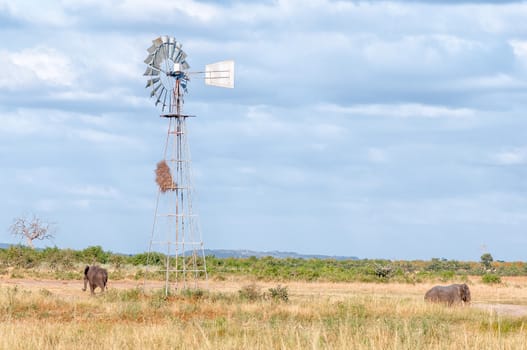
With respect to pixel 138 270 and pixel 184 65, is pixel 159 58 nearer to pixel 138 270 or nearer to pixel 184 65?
pixel 184 65

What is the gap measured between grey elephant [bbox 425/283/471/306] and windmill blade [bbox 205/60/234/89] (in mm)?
10323

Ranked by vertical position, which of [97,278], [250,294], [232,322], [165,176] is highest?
[165,176]

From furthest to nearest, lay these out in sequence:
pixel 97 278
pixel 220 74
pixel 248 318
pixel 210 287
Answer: pixel 210 287
pixel 97 278
pixel 220 74
pixel 248 318

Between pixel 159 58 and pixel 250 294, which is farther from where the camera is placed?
pixel 159 58

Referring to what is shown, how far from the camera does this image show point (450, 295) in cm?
2808

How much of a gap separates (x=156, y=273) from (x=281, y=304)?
25702 mm

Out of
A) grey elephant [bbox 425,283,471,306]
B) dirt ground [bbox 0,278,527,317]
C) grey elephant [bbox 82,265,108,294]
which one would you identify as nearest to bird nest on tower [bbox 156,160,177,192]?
grey elephant [bbox 82,265,108,294]

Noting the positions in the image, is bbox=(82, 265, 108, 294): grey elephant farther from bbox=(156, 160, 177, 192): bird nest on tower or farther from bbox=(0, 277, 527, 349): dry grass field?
bbox=(156, 160, 177, 192): bird nest on tower

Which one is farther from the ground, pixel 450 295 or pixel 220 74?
pixel 220 74

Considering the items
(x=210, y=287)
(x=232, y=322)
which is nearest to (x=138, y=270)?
(x=210, y=287)

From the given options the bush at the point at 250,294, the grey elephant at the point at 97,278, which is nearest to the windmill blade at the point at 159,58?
the grey elephant at the point at 97,278

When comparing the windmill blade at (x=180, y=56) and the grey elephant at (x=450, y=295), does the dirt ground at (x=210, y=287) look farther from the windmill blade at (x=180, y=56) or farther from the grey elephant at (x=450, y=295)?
the windmill blade at (x=180, y=56)

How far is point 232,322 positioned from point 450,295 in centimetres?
1079

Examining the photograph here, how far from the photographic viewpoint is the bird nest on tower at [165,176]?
30.7 meters
